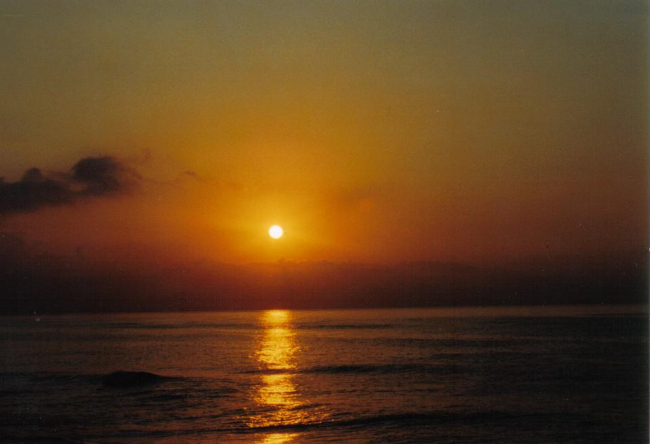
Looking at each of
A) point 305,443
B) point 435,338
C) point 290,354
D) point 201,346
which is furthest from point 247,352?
point 305,443

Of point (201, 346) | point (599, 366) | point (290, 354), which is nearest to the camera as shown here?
point (599, 366)

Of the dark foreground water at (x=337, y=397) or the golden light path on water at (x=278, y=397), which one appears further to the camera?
the golden light path on water at (x=278, y=397)

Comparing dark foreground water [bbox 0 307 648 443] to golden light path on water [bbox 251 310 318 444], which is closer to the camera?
dark foreground water [bbox 0 307 648 443]

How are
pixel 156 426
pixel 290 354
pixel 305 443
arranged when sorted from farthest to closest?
1. pixel 290 354
2. pixel 156 426
3. pixel 305 443

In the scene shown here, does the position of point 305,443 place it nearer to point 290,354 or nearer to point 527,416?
point 527,416

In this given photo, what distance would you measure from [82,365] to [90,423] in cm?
2124

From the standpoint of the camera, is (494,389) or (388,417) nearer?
(388,417)

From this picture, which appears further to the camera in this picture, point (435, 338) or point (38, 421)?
point (435, 338)

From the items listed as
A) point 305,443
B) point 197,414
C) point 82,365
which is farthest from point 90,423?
point 82,365

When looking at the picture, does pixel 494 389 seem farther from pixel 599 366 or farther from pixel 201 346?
pixel 201 346

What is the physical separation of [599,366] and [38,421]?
31.8m

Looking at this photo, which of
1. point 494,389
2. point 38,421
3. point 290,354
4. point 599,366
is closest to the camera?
point 38,421

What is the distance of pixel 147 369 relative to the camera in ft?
128

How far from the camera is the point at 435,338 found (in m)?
66.0
